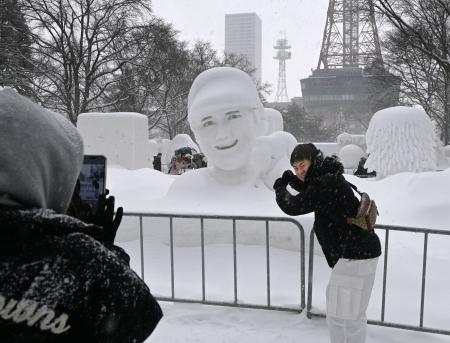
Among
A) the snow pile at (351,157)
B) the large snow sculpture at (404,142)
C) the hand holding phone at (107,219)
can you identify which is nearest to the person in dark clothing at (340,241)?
the hand holding phone at (107,219)

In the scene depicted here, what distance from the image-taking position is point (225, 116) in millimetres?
6148

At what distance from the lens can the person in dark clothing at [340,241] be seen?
296 cm

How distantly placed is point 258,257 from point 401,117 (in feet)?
29.1

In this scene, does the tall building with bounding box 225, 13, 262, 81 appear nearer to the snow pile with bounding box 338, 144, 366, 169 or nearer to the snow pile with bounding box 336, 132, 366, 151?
the snow pile with bounding box 336, 132, 366, 151

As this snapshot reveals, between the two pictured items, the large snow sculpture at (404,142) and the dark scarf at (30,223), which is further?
the large snow sculpture at (404,142)

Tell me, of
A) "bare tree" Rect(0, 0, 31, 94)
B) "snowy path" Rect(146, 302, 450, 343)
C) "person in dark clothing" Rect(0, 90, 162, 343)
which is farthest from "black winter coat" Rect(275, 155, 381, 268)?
"bare tree" Rect(0, 0, 31, 94)

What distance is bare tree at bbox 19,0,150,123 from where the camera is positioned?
706 inches

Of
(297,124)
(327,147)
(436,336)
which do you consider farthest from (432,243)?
(297,124)

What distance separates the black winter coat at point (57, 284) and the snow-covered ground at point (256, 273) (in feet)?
8.56

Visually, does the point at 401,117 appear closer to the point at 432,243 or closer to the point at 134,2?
the point at 432,243

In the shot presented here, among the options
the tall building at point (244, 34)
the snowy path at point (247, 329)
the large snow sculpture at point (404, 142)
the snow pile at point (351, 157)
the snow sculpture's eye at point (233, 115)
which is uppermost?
the tall building at point (244, 34)

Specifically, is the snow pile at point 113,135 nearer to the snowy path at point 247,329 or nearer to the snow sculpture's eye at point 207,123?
the snow sculpture's eye at point 207,123

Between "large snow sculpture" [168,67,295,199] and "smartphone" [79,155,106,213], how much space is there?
3.69 m

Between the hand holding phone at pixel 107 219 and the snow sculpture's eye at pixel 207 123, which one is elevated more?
the snow sculpture's eye at pixel 207 123
